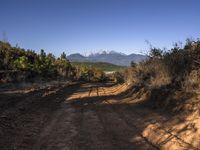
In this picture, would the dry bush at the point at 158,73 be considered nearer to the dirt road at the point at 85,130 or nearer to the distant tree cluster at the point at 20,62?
the dirt road at the point at 85,130

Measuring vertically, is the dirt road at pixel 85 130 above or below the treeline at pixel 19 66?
below

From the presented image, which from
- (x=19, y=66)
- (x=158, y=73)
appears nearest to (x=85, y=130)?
(x=158, y=73)

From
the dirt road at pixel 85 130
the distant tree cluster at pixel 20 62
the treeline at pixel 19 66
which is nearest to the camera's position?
the dirt road at pixel 85 130

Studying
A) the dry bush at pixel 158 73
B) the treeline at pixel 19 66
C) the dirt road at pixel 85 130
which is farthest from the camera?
the treeline at pixel 19 66

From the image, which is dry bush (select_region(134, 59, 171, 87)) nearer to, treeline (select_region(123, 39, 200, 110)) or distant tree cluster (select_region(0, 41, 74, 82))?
treeline (select_region(123, 39, 200, 110))

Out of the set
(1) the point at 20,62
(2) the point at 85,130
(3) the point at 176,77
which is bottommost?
(2) the point at 85,130

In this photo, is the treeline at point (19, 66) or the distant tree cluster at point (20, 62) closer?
the treeline at point (19, 66)

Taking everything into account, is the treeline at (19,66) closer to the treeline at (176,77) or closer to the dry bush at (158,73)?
the dry bush at (158,73)

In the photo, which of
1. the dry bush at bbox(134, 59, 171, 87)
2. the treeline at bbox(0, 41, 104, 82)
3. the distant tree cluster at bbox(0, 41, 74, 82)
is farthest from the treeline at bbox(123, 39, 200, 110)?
the distant tree cluster at bbox(0, 41, 74, 82)

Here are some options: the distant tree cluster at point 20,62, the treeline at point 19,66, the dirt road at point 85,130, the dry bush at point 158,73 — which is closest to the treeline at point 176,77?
the dry bush at point 158,73

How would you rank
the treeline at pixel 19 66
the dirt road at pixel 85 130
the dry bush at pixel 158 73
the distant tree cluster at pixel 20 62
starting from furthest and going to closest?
the distant tree cluster at pixel 20 62, the treeline at pixel 19 66, the dry bush at pixel 158 73, the dirt road at pixel 85 130

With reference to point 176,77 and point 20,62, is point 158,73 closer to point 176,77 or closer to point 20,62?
point 176,77

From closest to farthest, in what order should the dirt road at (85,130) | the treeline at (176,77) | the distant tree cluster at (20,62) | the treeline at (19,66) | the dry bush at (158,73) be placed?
the dirt road at (85,130) < the treeline at (176,77) < the dry bush at (158,73) < the treeline at (19,66) < the distant tree cluster at (20,62)

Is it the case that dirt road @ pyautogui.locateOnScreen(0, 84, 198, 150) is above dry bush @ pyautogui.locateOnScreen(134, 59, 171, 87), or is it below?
below
